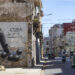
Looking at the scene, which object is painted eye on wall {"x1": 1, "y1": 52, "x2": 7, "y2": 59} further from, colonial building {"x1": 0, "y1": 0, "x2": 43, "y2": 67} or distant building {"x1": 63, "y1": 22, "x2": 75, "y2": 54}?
distant building {"x1": 63, "y1": 22, "x2": 75, "y2": 54}

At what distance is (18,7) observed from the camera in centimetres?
3067

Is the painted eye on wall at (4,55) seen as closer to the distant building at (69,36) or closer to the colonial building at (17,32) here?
the colonial building at (17,32)

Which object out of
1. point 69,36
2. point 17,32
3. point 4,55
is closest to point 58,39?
point 69,36

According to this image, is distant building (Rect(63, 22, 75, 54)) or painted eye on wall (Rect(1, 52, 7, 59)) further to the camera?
distant building (Rect(63, 22, 75, 54))

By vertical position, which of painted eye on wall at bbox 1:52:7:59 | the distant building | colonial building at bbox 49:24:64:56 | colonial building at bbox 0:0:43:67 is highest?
colonial building at bbox 0:0:43:67

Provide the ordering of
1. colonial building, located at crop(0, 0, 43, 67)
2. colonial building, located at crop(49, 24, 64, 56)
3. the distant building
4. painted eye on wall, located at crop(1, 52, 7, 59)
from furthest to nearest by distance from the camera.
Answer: colonial building, located at crop(49, 24, 64, 56)
the distant building
painted eye on wall, located at crop(1, 52, 7, 59)
colonial building, located at crop(0, 0, 43, 67)

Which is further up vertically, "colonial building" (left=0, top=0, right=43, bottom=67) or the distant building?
"colonial building" (left=0, top=0, right=43, bottom=67)

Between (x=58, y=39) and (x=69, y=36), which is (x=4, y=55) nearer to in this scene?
(x=69, y=36)

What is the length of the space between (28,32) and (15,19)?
2133mm

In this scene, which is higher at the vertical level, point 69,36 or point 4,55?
point 4,55

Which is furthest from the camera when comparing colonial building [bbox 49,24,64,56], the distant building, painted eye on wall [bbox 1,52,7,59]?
colonial building [bbox 49,24,64,56]

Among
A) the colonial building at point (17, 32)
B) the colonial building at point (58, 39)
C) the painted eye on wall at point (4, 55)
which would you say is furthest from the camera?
the colonial building at point (58, 39)

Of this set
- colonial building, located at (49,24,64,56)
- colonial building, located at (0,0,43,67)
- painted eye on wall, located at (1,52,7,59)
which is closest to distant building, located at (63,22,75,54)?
colonial building, located at (49,24,64,56)

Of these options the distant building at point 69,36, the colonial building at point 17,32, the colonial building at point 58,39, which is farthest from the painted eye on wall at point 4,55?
the colonial building at point 58,39
